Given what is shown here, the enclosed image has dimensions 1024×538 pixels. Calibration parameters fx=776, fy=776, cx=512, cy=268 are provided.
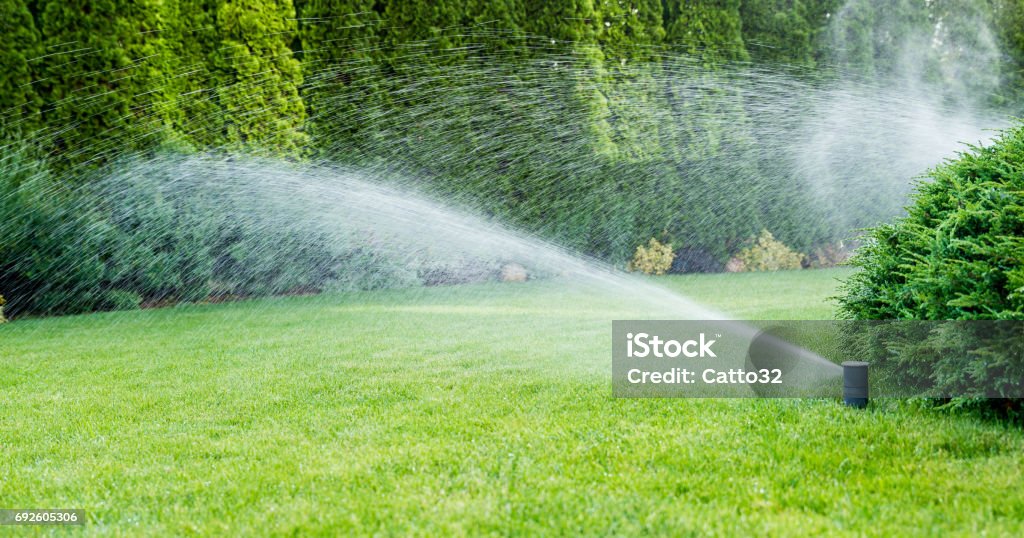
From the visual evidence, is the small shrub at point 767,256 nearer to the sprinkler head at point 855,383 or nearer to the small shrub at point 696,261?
the small shrub at point 696,261

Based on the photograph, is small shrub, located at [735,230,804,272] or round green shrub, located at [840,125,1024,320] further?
small shrub, located at [735,230,804,272]

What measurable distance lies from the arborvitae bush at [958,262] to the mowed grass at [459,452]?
301 mm

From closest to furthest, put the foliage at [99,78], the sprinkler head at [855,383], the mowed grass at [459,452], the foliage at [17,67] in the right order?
the mowed grass at [459,452] → the sprinkler head at [855,383] → the foliage at [17,67] → the foliage at [99,78]

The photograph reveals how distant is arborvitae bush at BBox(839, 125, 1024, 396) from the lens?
362 cm

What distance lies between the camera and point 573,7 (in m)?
11.9

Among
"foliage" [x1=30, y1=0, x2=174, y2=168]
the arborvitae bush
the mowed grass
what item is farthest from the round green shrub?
"foliage" [x1=30, y1=0, x2=174, y2=168]

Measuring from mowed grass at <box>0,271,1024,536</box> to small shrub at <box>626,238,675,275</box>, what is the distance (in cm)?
713

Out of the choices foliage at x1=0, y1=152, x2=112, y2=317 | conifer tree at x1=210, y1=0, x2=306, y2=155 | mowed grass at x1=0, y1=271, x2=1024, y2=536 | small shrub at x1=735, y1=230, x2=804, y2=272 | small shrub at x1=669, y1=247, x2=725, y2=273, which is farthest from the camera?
small shrub at x1=735, y1=230, x2=804, y2=272

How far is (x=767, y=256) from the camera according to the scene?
14344mm

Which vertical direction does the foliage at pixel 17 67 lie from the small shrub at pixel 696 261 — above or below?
above

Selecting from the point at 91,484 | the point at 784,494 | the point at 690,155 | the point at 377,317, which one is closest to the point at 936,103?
the point at 690,155

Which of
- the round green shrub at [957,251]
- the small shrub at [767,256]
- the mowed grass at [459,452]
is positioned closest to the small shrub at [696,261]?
the small shrub at [767,256]

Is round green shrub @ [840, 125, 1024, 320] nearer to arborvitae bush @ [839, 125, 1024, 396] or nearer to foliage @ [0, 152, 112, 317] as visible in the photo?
arborvitae bush @ [839, 125, 1024, 396]

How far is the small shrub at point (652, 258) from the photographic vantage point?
13.3m
